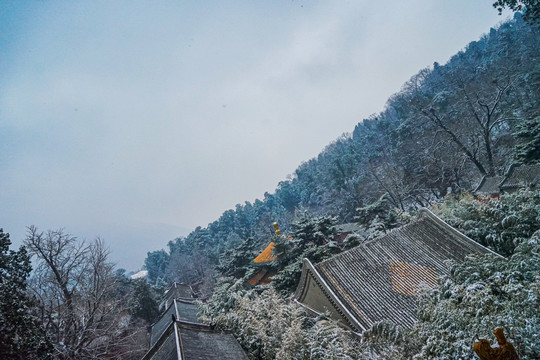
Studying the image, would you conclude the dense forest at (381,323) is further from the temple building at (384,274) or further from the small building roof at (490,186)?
the small building roof at (490,186)

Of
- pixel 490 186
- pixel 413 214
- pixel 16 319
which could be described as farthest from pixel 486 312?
pixel 490 186

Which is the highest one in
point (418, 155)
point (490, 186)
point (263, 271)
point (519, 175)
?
point (418, 155)

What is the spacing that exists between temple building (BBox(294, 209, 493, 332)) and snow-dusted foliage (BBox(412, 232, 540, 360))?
415cm

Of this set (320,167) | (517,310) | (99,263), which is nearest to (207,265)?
(320,167)

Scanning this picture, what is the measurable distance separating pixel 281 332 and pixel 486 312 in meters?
7.67

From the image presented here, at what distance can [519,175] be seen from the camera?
78.0 feet

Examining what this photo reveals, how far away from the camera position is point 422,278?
40.6 ft

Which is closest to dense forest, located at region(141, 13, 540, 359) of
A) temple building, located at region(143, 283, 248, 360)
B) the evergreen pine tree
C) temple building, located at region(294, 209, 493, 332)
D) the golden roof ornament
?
temple building, located at region(143, 283, 248, 360)

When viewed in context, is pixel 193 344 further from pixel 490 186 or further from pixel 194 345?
pixel 490 186

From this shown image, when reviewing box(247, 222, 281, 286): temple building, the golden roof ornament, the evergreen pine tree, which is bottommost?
box(247, 222, 281, 286): temple building

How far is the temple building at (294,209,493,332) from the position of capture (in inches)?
443

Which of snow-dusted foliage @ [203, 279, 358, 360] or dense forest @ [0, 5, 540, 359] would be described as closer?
dense forest @ [0, 5, 540, 359]

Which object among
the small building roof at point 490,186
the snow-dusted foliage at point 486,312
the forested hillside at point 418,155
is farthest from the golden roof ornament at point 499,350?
the small building roof at point 490,186

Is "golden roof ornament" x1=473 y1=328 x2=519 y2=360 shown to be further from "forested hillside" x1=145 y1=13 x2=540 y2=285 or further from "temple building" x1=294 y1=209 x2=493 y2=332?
"forested hillside" x1=145 y1=13 x2=540 y2=285
